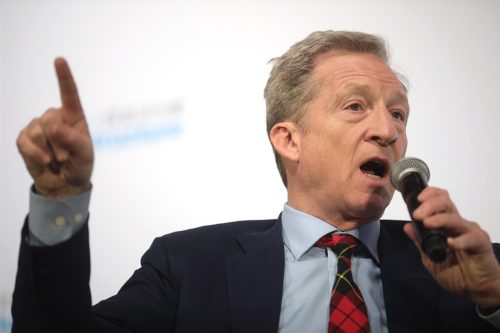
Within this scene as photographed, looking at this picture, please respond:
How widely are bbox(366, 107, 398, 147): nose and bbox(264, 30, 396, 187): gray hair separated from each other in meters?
0.26

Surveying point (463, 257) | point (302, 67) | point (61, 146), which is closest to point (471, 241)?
point (463, 257)

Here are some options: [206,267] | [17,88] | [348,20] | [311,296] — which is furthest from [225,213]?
[17,88]

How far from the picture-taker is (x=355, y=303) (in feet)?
5.28

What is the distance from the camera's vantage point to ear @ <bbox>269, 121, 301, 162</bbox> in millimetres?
2010

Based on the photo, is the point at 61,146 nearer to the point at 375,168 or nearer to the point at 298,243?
the point at 298,243

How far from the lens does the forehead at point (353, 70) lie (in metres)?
1.92

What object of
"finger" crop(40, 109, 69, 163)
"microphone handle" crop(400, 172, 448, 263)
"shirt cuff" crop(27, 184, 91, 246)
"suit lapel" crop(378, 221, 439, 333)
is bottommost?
"suit lapel" crop(378, 221, 439, 333)

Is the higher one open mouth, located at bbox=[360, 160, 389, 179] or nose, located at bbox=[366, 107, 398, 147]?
nose, located at bbox=[366, 107, 398, 147]

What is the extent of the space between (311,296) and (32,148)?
0.89 metres

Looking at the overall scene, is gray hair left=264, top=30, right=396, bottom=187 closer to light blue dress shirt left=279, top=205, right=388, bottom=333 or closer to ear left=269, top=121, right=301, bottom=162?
ear left=269, top=121, right=301, bottom=162

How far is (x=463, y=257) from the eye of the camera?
1336mm

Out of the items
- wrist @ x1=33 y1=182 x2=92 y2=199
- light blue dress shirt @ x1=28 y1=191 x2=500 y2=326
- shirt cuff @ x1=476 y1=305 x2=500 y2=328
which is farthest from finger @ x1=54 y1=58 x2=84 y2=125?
shirt cuff @ x1=476 y1=305 x2=500 y2=328

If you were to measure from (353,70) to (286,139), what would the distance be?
335 mm

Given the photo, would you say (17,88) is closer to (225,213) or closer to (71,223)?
(225,213)
